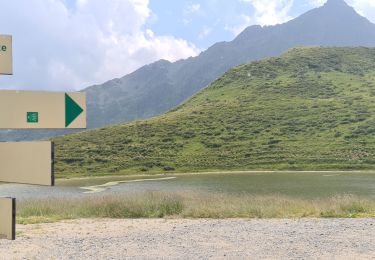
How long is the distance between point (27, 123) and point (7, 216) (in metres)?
1.52

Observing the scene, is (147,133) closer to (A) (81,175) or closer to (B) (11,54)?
(A) (81,175)

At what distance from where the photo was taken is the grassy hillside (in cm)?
7912

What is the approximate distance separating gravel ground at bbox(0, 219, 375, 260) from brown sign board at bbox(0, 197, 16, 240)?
3122 millimetres

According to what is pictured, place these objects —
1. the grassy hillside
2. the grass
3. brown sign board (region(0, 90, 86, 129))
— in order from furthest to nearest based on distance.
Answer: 1. the grassy hillside
2. the grass
3. brown sign board (region(0, 90, 86, 129))

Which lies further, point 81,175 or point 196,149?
point 196,149

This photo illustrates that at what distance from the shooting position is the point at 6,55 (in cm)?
784

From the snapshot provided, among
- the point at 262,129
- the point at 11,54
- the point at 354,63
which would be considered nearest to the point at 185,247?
the point at 11,54

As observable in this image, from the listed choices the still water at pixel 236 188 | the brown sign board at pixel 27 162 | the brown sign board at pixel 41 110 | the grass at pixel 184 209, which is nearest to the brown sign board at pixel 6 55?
the brown sign board at pixel 41 110

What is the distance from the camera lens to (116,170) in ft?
262

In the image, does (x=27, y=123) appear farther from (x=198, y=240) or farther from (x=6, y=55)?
(x=198, y=240)

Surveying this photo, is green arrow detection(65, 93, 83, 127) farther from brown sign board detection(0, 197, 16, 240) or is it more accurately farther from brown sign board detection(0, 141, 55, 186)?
brown sign board detection(0, 197, 16, 240)

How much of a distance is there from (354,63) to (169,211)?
14002 cm

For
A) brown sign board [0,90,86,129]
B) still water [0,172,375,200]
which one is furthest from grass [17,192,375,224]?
brown sign board [0,90,86,129]

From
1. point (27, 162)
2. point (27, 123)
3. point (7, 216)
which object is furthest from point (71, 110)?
point (7, 216)
